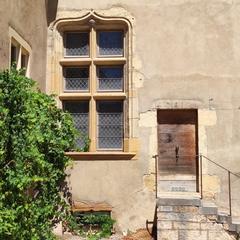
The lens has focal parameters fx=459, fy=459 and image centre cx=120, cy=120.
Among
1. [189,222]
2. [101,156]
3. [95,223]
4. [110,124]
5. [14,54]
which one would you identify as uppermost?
[14,54]

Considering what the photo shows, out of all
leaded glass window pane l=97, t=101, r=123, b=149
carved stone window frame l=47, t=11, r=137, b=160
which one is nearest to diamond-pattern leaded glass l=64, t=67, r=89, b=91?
carved stone window frame l=47, t=11, r=137, b=160

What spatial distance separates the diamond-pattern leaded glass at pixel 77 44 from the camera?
8.55 meters

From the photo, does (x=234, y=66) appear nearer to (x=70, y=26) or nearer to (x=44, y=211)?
(x=70, y=26)

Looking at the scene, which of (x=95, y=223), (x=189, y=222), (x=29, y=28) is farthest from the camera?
(x=95, y=223)

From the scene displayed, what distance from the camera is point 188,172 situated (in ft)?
26.7

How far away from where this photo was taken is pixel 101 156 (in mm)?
7969

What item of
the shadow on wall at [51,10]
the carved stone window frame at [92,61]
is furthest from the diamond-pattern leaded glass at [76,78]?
the shadow on wall at [51,10]

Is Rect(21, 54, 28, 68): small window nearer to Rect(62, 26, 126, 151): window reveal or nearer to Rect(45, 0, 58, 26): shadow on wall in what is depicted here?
Rect(62, 26, 126, 151): window reveal

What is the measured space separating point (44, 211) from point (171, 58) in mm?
3555

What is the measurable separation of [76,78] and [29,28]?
156 cm

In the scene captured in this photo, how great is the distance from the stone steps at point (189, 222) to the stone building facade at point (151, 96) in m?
0.97

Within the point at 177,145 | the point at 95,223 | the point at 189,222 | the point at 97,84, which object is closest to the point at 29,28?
the point at 97,84

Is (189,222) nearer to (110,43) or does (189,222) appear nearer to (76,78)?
(76,78)

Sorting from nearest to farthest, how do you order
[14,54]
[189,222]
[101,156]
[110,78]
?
[189,222] → [14,54] → [101,156] → [110,78]
